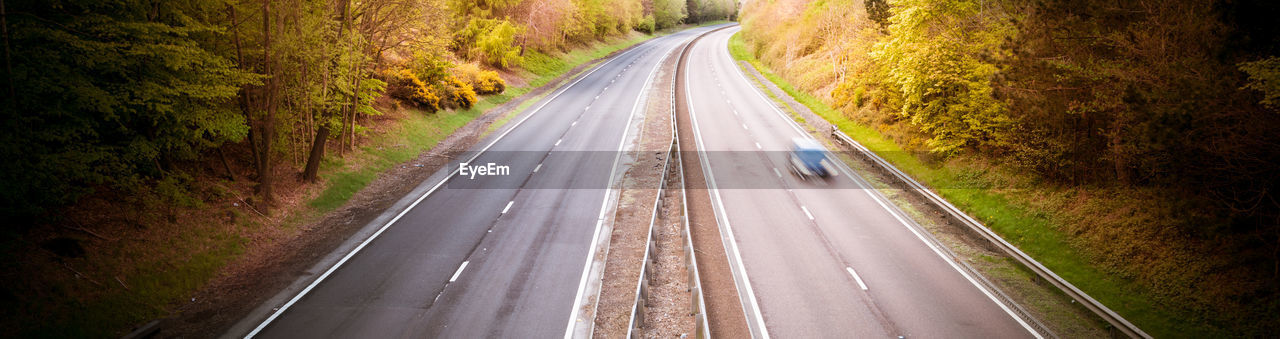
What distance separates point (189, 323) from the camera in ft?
38.0

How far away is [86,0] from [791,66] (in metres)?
45.1

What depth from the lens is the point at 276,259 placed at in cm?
1471

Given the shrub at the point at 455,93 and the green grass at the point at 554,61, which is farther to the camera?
the green grass at the point at 554,61

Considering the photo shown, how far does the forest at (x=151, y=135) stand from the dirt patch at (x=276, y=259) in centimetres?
40

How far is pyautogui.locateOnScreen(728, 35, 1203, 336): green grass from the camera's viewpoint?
11.8 metres

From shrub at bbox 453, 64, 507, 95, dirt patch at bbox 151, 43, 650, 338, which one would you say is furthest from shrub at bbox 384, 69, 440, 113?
dirt patch at bbox 151, 43, 650, 338

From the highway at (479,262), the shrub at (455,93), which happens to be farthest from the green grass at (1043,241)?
the shrub at (455,93)

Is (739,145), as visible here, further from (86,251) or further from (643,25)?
(643,25)

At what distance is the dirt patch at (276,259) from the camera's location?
38.6 ft

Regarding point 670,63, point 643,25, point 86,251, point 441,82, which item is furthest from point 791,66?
point 643,25

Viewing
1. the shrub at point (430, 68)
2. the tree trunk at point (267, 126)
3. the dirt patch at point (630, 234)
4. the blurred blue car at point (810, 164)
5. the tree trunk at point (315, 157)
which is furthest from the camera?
the shrub at point (430, 68)
